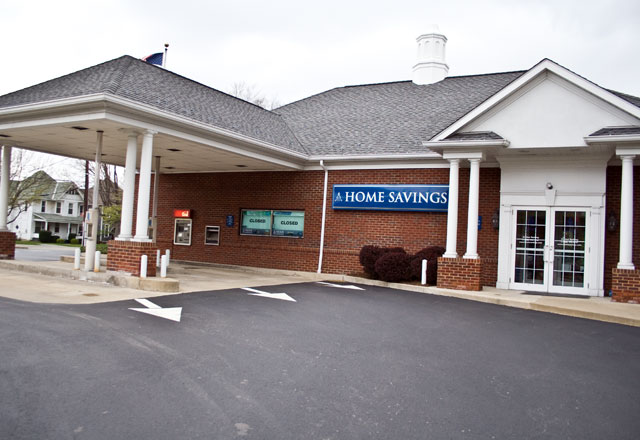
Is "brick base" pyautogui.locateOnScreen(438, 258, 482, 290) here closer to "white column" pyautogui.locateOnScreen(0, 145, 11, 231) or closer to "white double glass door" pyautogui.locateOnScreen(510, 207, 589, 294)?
"white double glass door" pyautogui.locateOnScreen(510, 207, 589, 294)

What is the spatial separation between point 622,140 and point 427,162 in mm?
5345

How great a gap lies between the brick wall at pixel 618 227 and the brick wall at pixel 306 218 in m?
2.78

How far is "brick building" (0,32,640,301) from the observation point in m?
12.5

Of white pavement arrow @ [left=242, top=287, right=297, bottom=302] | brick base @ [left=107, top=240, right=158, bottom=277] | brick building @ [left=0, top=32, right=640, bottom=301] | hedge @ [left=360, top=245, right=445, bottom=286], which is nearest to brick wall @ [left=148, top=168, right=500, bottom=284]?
brick building @ [left=0, top=32, right=640, bottom=301]

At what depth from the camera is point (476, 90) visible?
19250 mm

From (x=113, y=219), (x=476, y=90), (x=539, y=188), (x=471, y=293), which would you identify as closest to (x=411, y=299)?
(x=471, y=293)

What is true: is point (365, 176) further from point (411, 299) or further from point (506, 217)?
point (411, 299)

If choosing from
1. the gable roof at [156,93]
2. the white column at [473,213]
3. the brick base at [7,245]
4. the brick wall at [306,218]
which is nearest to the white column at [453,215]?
the white column at [473,213]

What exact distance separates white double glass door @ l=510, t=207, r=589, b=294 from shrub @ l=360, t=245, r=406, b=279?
324 cm

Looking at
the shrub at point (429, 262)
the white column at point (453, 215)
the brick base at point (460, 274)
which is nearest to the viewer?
the brick base at point (460, 274)

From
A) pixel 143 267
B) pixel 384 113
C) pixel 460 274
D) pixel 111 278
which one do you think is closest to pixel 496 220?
pixel 460 274

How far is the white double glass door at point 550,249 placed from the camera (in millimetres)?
13789

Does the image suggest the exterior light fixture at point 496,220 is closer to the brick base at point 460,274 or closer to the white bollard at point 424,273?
the brick base at point 460,274

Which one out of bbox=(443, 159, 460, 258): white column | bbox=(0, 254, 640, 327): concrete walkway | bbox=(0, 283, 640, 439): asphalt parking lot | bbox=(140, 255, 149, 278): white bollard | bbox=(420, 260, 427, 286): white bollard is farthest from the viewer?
bbox=(420, 260, 427, 286): white bollard
